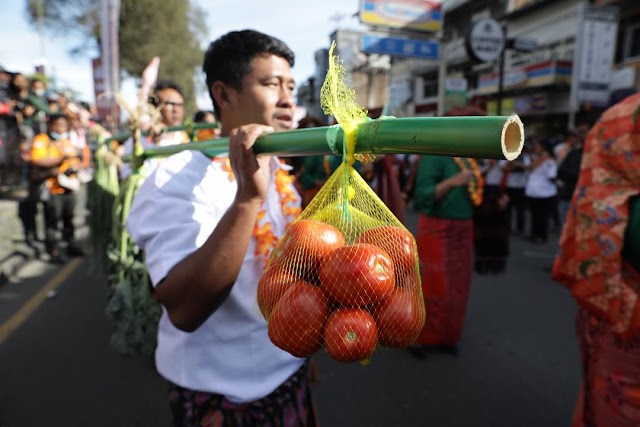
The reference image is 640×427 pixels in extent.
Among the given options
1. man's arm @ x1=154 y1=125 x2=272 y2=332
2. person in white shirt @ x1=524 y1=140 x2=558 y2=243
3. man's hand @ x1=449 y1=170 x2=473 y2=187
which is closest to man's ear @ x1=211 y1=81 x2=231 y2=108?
man's arm @ x1=154 y1=125 x2=272 y2=332

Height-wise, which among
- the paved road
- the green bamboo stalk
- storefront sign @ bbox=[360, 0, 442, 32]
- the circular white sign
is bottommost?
the paved road

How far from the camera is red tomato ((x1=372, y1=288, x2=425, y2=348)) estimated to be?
2.60 feet

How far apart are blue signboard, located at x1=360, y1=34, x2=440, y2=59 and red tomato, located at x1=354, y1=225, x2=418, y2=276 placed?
40.3 feet

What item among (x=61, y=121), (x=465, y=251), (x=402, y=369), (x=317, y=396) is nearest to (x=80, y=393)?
(x=317, y=396)

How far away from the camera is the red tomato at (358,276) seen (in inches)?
30.0

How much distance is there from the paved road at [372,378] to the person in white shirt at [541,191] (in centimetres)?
305

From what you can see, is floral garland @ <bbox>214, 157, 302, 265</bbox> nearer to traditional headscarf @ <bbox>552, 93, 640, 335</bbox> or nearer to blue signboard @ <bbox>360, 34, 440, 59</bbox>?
traditional headscarf @ <bbox>552, 93, 640, 335</bbox>

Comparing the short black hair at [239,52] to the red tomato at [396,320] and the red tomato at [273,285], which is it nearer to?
the red tomato at [273,285]

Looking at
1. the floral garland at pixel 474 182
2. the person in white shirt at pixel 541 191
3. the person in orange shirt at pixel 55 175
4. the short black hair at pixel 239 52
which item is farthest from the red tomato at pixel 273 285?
the person in white shirt at pixel 541 191

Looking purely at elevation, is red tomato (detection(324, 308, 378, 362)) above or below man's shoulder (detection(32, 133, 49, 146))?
below

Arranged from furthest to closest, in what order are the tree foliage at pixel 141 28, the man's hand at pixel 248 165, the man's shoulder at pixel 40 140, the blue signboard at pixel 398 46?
the tree foliage at pixel 141 28
the blue signboard at pixel 398 46
the man's shoulder at pixel 40 140
the man's hand at pixel 248 165

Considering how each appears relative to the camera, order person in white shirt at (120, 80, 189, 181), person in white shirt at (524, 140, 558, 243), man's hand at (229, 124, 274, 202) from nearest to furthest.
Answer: man's hand at (229, 124, 274, 202), person in white shirt at (120, 80, 189, 181), person in white shirt at (524, 140, 558, 243)

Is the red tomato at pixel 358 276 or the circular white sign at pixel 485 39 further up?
the circular white sign at pixel 485 39

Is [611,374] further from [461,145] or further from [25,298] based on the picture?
[25,298]
